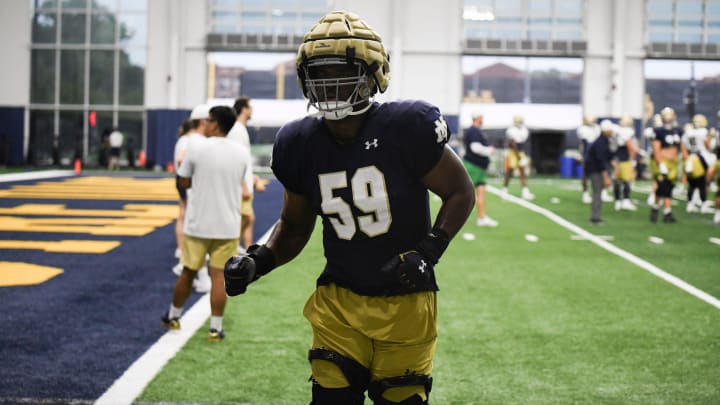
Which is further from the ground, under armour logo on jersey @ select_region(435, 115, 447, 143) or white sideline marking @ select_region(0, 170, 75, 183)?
under armour logo on jersey @ select_region(435, 115, 447, 143)

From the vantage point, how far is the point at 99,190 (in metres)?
22.6

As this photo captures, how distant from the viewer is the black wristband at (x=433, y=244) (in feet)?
9.98

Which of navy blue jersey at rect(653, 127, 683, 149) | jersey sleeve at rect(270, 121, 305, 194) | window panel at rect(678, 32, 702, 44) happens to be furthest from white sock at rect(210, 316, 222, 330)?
window panel at rect(678, 32, 702, 44)

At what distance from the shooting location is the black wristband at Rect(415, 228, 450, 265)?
9.98ft

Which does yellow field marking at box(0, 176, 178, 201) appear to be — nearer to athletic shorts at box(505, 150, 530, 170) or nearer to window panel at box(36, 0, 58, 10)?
athletic shorts at box(505, 150, 530, 170)

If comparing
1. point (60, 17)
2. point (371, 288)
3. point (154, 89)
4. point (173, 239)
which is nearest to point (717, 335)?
point (371, 288)

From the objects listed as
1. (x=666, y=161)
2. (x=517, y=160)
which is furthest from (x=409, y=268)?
(x=517, y=160)

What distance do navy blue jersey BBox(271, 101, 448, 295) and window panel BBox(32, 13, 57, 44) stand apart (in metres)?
37.9

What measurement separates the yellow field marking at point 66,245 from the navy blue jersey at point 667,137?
417 inches

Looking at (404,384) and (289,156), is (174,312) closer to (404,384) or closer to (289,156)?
(289,156)

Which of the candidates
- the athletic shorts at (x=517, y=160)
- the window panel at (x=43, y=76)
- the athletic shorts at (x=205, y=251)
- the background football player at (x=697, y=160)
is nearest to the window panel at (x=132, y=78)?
the window panel at (x=43, y=76)

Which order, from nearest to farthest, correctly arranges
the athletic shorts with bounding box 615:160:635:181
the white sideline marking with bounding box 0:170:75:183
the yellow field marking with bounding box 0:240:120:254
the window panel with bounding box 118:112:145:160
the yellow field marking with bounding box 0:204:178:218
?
the yellow field marking with bounding box 0:240:120:254, the yellow field marking with bounding box 0:204:178:218, the athletic shorts with bounding box 615:160:635:181, the white sideline marking with bounding box 0:170:75:183, the window panel with bounding box 118:112:145:160

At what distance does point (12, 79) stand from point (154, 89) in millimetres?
6409

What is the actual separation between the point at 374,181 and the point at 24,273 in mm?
7426
